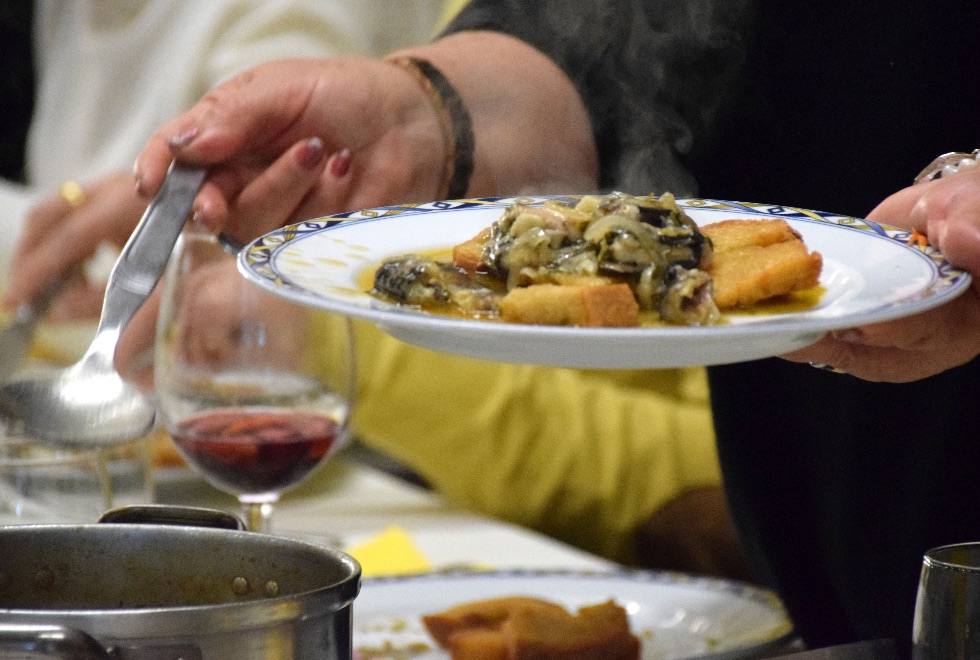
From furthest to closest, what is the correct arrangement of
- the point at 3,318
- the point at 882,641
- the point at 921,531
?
the point at 3,318
the point at 921,531
the point at 882,641

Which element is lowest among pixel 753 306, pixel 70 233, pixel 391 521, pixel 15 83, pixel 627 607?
pixel 391 521

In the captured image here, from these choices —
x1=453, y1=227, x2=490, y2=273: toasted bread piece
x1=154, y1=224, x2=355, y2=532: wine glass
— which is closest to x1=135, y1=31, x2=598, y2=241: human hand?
x1=154, y1=224, x2=355, y2=532: wine glass

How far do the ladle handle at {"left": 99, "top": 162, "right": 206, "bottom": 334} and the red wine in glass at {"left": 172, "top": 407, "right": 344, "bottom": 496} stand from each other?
0.29m

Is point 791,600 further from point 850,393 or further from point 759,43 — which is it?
point 759,43

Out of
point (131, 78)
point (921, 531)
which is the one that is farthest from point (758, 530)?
point (131, 78)

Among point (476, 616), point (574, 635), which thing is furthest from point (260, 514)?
point (574, 635)

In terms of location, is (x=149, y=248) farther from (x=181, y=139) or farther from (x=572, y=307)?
(x=572, y=307)

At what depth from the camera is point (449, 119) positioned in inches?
50.3

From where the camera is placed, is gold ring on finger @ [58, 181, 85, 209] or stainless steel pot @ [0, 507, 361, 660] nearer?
stainless steel pot @ [0, 507, 361, 660]

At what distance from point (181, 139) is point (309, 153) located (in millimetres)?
120

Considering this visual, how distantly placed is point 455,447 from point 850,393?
1006 millimetres

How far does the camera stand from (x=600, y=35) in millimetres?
1489

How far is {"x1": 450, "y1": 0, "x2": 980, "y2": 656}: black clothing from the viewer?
137 cm

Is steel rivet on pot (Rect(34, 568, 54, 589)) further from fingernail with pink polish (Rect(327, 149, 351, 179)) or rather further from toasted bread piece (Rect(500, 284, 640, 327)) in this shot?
fingernail with pink polish (Rect(327, 149, 351, 179))
